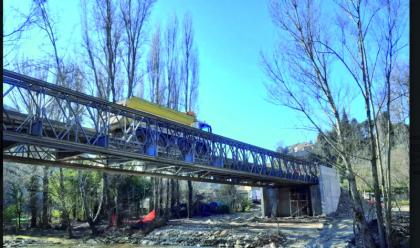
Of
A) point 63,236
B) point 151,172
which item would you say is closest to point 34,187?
point 63,236

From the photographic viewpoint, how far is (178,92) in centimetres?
3962

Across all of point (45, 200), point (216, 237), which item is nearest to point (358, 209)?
point (216, 237)

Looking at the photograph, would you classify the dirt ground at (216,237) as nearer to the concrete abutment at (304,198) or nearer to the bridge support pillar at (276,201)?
the concrete abutment at (304,198)

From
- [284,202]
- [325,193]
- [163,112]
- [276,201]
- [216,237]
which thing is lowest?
[216,237]

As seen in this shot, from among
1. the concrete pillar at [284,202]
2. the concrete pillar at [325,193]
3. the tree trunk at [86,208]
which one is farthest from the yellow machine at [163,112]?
the concrete pillar at [284,202]

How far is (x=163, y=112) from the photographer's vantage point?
67.6ft

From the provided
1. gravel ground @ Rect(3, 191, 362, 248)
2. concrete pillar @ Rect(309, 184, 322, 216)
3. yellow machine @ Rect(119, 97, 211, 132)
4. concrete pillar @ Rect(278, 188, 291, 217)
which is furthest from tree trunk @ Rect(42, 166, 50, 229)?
concrete pillar @ Rect(309, 184, 322, 216)

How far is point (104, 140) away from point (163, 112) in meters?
5.36

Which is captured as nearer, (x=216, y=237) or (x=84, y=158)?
(x=84, y=158)

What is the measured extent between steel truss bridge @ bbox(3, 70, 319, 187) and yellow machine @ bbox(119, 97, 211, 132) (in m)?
0.95

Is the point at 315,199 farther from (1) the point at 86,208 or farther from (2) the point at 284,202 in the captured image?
(1) the point at 86,208

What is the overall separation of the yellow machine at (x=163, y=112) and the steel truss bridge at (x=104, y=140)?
3.11 ft

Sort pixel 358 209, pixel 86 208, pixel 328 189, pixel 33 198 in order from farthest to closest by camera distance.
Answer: pixel 328 189 → pixel 33 198 → pixel 86 208 → pixel 358 209

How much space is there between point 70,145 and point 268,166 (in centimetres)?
2002
